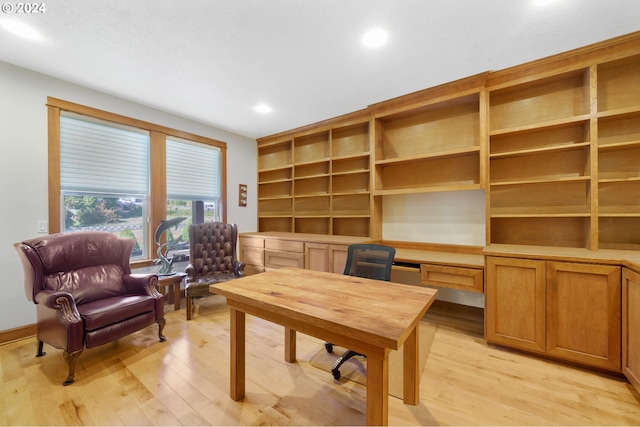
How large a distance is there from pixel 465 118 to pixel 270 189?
339 cm

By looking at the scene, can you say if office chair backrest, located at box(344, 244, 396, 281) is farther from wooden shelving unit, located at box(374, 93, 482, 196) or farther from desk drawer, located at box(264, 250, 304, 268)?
desk drawer, located at box(264, 250, 304, 268)

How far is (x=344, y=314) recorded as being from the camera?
49.1 inches

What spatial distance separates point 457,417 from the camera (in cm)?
152

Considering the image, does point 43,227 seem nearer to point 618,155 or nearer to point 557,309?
point 557,309

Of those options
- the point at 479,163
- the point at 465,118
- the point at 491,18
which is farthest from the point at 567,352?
the point at 491,18

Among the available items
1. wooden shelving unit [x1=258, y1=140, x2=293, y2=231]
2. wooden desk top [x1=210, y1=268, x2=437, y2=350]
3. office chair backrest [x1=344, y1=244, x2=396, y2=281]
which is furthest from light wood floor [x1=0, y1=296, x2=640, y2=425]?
wooden shelving unit [x1=258, y1=140, x2=293, y2=231]

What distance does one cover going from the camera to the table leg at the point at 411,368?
5.29ft

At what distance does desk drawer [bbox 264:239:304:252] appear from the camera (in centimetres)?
365

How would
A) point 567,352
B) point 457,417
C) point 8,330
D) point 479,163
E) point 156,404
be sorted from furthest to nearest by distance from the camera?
1. point 479,163
2. point 8,330
3. point 567,352
4. point 156,404
5. point 457,417

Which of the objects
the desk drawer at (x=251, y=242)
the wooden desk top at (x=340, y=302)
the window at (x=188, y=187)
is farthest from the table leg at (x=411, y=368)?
the window at (x=188, y=187)

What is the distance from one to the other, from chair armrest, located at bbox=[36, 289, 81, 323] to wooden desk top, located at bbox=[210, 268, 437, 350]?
1253mm

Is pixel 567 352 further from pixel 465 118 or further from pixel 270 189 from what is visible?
pixel 270 189

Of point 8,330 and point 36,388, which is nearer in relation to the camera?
point 36,388

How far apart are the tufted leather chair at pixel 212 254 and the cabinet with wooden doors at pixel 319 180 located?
121 centimetres
